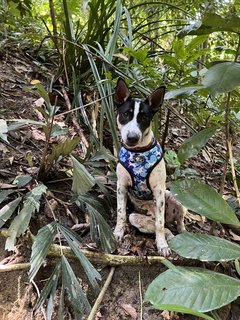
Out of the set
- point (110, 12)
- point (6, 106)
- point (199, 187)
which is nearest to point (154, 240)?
point (199, 187)

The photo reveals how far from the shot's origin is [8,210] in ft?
6.38

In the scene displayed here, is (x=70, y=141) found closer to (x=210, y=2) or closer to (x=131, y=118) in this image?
(x=131, y=118)

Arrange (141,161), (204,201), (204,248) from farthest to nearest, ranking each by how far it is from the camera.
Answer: (141,161)
(204,201)
(204,248)

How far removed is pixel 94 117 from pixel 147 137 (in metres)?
1.05

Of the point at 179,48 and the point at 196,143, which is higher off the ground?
the point at 179,48

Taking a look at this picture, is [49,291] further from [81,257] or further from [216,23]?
[216,23]

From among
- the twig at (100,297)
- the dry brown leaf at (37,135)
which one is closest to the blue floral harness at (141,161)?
the twig at (100,297)

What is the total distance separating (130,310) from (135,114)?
102 cm

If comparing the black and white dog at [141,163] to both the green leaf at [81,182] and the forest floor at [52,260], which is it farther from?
the green leaf at [81,182]

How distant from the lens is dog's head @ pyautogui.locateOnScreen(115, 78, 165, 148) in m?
2.02

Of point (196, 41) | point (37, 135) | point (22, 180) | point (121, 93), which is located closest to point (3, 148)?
point (37, 135)

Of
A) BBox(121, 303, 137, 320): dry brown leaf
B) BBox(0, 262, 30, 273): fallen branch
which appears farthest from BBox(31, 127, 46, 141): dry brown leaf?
BBox(121, 303, 137, 320): dry brown leaf

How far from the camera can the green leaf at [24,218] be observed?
1.81 meters

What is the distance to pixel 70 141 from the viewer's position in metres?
2.10
